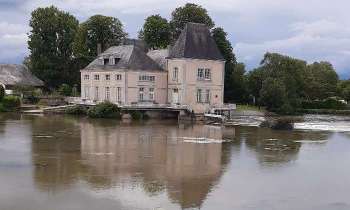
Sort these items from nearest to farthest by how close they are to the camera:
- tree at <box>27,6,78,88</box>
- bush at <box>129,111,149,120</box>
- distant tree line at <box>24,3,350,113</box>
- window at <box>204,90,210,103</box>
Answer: bush at <box>129,111,149,120</box>, window at <box>204,90,210,103</box>, distant tree line at <box>24,3,350,113</box>, tree at <box>27,6,78,88</box>

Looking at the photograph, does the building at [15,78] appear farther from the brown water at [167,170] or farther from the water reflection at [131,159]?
the brown water at [167,170]

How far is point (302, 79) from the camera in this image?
71812 mm

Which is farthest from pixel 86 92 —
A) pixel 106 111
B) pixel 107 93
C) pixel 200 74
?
pixel 200 74

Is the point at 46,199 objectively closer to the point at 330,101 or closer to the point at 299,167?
the point at 299,167

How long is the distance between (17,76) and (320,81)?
148ft

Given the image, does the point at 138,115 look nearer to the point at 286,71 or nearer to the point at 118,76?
the point at 118,76

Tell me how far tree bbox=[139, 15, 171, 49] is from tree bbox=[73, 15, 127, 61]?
3.41 metres

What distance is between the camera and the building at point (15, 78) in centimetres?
5919

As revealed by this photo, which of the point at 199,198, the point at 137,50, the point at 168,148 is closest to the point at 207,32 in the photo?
the point at 137,50

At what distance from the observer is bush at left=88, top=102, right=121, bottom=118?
47.4 m

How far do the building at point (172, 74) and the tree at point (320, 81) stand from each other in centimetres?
2913

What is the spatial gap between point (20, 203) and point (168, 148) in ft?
44.8

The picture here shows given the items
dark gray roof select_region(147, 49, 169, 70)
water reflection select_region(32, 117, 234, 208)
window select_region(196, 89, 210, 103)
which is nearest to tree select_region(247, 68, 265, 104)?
window select_region(196, 89, 210, 103)

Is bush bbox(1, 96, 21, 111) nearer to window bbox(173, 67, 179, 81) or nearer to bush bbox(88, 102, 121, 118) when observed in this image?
bush bbox(88, 102, 121, 118)
